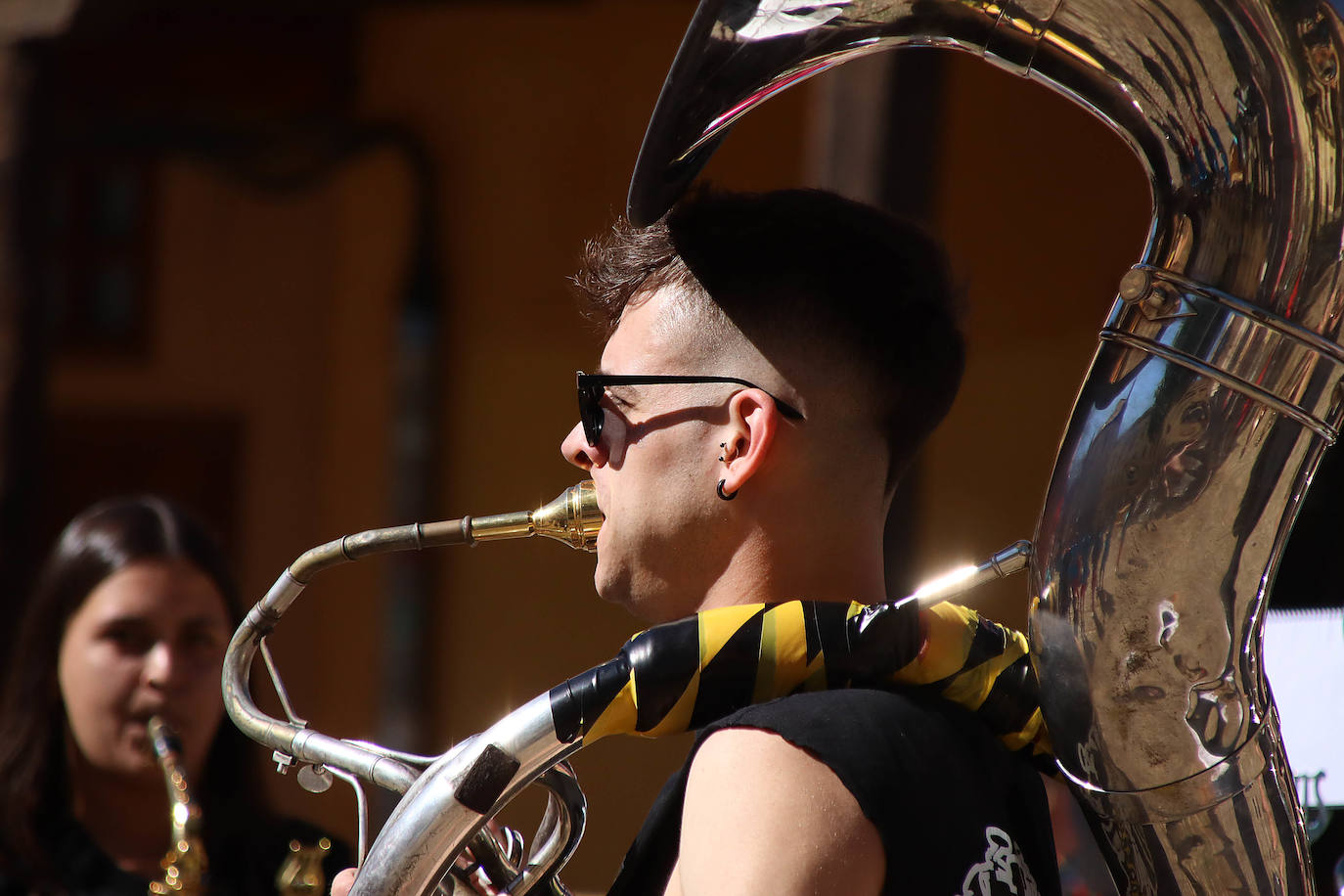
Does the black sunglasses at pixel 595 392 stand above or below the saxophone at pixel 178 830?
above

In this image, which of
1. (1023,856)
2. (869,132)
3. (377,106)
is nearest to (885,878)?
(1023,856)

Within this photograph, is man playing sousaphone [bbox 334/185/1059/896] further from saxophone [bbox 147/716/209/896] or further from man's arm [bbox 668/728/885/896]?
saxophone [bbox 147/716/209/896]

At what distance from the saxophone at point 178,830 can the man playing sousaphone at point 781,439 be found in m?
1.38

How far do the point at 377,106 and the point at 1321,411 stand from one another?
235 inches

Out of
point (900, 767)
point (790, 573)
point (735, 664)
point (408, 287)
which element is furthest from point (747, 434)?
point (408, 287)

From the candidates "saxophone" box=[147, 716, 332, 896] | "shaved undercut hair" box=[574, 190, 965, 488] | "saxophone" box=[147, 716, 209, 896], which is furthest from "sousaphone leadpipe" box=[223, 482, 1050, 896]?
"saxophone" box=[147, 716, 209, 896]

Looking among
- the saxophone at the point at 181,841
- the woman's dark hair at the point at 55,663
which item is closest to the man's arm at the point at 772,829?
the saxophone at the point at 181,841

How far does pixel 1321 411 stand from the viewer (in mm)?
1271

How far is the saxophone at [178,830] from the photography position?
2.82 metres

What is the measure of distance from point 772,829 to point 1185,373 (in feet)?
1.74

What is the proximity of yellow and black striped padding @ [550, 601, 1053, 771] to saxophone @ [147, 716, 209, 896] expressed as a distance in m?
1.81

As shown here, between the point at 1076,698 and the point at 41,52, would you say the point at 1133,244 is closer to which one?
the point at 41,52

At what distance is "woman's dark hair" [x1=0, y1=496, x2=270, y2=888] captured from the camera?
116 inches

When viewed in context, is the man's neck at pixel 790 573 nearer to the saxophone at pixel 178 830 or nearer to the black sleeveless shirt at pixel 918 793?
the black sleeveless shirt at pixel 918 793
